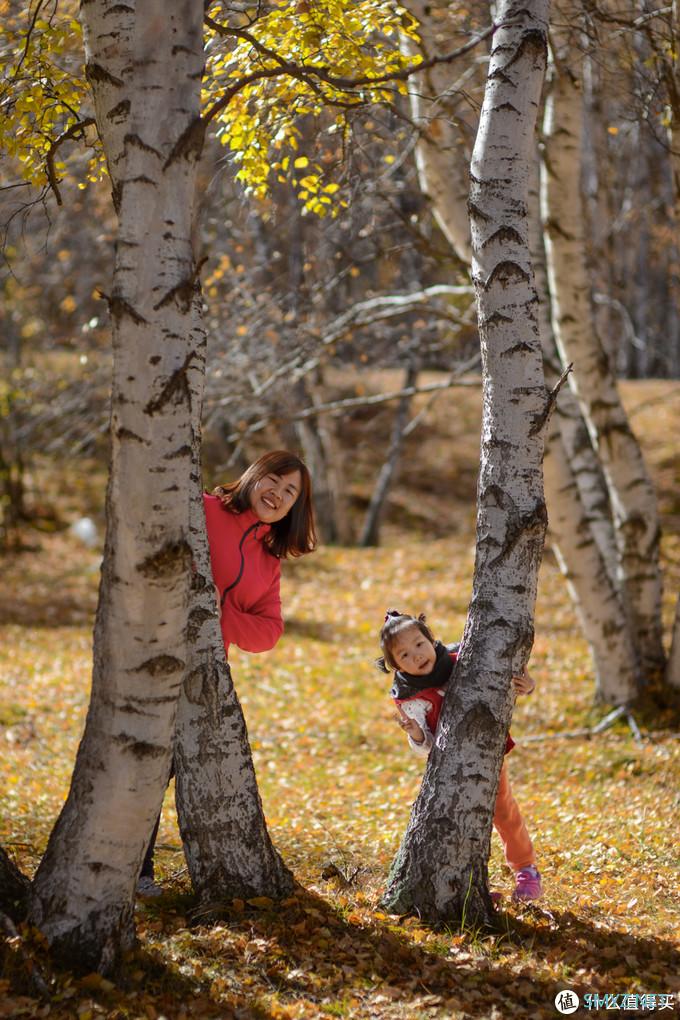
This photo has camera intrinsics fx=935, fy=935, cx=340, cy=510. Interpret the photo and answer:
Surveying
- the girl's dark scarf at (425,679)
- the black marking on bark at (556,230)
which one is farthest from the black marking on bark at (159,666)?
the black marking on bark at (556,230)

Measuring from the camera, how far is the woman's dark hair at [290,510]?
13.0 ft

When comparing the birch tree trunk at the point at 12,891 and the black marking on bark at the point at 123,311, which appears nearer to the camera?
the black marking on bark at the point at 123,311

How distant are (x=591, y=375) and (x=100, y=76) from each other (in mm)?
4863

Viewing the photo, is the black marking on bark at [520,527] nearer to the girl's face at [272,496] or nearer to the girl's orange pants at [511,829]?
the girl's face at [272,496]

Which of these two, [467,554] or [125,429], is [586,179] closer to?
[467,554]

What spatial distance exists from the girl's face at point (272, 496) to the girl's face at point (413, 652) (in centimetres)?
73

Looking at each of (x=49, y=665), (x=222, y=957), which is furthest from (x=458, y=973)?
(x=49, y=665)

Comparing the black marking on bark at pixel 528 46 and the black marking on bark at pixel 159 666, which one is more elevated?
the black marking on bark at pixel 528 46

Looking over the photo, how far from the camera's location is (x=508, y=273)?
11.5ft

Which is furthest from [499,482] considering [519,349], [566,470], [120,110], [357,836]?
[566,470]

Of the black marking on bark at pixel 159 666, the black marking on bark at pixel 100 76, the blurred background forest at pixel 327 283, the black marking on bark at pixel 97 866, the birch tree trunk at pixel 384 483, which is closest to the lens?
the black marking on bark at pixel 159 666

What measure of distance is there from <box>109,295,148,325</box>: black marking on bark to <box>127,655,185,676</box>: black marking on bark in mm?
1013

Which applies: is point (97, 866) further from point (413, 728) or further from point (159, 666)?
point (413, 728)

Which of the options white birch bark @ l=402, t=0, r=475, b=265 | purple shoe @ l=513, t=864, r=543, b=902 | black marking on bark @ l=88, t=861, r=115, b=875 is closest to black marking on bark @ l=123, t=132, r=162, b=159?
black marking on bark @ l=88, t=861, r=115, b=875
